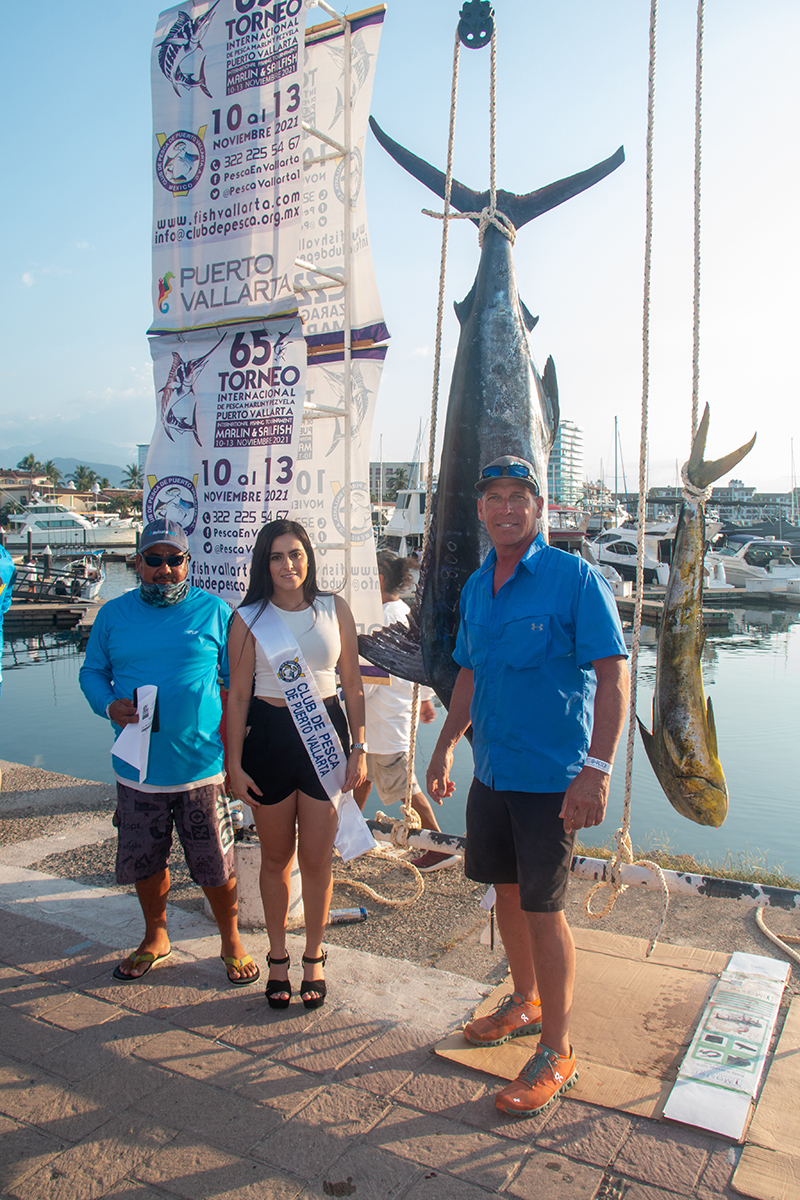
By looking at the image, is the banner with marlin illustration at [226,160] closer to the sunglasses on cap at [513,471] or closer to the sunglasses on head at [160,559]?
the sunglasses on head at [160,559]

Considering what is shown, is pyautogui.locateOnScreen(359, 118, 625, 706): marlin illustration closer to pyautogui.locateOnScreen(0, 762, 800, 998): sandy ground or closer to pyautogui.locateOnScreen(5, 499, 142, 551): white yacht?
pyautogui.locateOnScreen(0, 762, 800, 998): sandy ground

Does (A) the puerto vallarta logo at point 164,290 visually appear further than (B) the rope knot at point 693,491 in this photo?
Yes

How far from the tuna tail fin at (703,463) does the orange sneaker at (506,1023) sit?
154cm

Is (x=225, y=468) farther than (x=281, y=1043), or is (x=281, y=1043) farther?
(x=225, y=468)

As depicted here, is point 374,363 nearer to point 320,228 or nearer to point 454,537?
point 320,228

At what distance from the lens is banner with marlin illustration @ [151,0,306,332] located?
304 cm

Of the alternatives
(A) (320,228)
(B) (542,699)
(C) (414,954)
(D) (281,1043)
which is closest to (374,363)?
(A) (320,228)

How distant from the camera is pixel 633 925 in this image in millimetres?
2746

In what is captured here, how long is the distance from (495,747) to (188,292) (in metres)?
2.46

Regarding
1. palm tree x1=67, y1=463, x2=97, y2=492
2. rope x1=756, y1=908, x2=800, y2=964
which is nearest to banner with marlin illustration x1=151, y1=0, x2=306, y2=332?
rope x1=756, y1=908, x2=800, y2=964

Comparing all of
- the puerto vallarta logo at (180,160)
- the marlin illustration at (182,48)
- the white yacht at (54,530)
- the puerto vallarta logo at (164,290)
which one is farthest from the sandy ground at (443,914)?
the white yacht at (54,530)

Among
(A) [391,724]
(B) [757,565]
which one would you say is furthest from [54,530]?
(A) [391,724]

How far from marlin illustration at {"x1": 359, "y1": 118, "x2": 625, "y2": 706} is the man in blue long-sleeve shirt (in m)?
0.65

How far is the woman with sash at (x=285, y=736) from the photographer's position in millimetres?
2273
